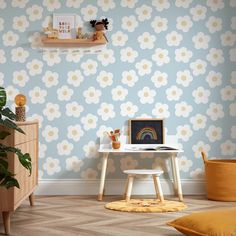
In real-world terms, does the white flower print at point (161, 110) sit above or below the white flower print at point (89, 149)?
above

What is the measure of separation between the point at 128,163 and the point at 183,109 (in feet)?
2.52

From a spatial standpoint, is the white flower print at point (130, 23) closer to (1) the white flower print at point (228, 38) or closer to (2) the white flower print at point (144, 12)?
(2) the white flower print at point (144, 12)

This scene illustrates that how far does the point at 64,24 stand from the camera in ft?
17.6

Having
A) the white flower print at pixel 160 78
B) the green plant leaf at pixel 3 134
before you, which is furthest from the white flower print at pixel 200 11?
the green plant leaf at pixel 3 134

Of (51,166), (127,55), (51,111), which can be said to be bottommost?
(51,166)

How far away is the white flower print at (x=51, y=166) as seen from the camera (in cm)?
538

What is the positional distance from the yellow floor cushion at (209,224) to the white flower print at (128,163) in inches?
79.5

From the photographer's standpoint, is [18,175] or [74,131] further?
[74,131]

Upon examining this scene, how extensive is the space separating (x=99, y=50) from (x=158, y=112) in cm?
85

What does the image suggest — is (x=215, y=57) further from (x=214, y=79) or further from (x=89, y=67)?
(x=89, y=67)

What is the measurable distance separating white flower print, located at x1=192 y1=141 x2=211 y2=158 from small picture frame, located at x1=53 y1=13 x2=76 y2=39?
64.9 inches

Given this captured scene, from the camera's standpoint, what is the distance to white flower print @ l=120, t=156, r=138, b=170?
17.7ft

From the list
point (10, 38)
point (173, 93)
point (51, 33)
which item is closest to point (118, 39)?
point (51, 33)

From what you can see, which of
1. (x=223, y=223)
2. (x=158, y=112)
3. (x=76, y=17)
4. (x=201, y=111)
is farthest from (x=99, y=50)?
(x=223, y=223)
